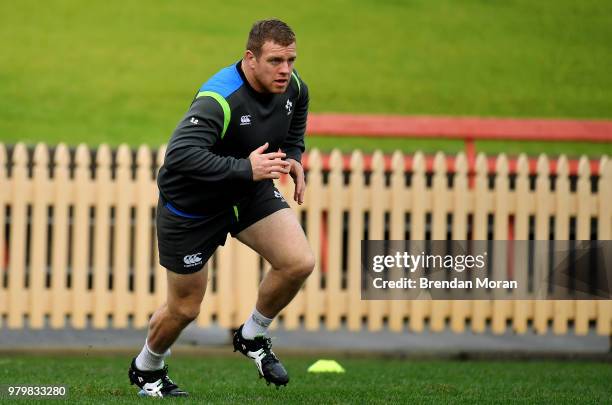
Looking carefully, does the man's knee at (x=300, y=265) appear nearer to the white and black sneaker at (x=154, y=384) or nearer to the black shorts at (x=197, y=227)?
the black shorts at (x=197, y=227)

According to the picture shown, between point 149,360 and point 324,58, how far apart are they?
21.0m

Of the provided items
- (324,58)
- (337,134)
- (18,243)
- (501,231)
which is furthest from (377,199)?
(324,58)

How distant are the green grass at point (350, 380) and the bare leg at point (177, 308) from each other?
0.36 meters

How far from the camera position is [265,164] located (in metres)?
5.89

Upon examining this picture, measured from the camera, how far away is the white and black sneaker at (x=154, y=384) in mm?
6629

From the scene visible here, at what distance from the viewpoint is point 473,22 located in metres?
28.0

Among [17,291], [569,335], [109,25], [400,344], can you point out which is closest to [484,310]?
[400,344]

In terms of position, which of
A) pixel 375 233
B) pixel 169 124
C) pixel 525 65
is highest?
pixel 525 65

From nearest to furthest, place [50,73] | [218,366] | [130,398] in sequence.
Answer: [130,398] < [218,366] < [50,73]

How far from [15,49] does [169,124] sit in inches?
190

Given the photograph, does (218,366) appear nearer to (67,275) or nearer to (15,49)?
(67,275)

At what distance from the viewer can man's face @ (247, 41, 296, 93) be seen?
238 inches

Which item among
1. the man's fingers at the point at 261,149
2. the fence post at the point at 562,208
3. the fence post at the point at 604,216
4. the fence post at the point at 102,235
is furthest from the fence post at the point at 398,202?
the man's fingers at the point at 261,149

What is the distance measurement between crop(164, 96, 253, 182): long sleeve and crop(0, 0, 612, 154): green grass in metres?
16.8
